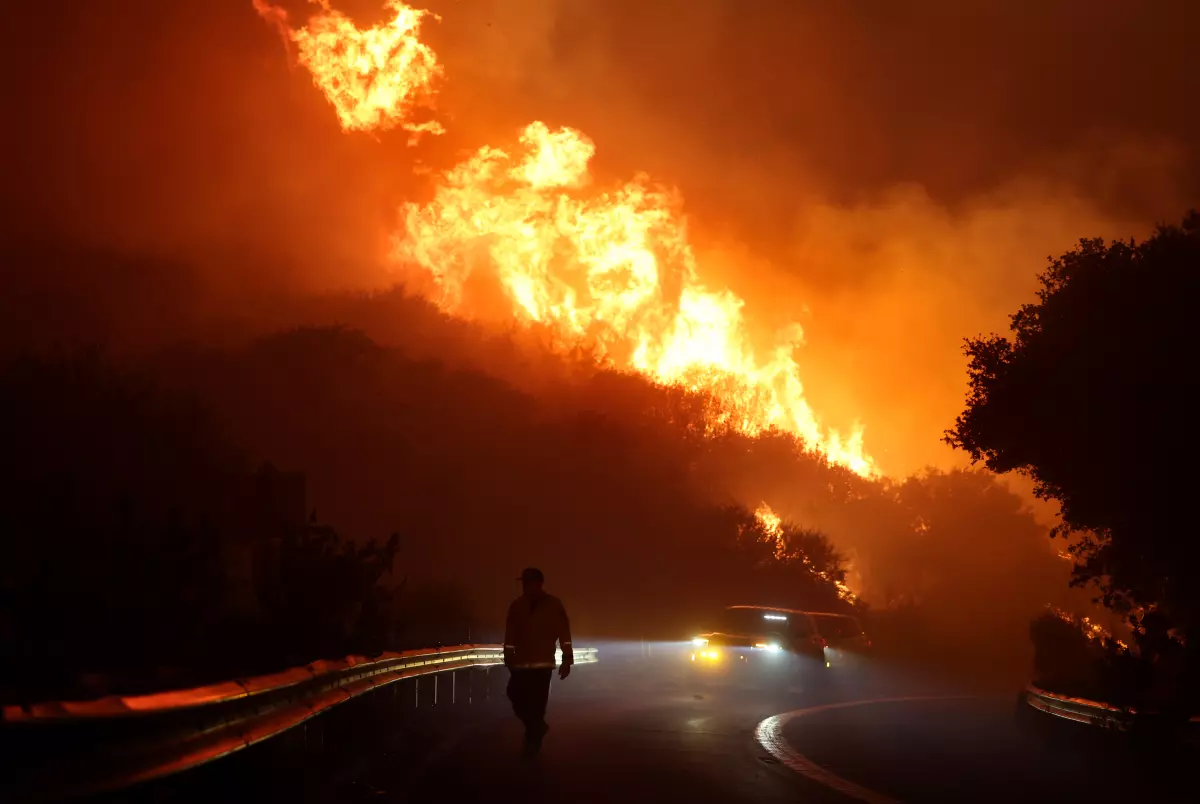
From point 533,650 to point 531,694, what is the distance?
468mm

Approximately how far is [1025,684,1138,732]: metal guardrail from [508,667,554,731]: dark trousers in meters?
6.08

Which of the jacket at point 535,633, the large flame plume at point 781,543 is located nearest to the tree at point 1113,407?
the jacket at point 535,633

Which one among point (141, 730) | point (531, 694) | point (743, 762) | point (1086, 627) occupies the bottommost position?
point (743, 762)

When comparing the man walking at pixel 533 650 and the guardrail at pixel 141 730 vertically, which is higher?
the man walking at pixel 533 650

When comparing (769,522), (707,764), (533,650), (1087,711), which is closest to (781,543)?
(769,522)

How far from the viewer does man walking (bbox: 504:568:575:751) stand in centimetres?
1352

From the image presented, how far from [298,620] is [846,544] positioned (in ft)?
247

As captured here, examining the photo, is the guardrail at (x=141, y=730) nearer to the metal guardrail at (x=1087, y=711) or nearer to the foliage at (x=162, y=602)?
the foliage at (x=162, y=602)

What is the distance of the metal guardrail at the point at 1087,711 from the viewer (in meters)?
13.2

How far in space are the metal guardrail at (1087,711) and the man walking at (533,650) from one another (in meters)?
5.84

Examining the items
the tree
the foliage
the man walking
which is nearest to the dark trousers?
the man walking

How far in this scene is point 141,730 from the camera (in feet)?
19.8

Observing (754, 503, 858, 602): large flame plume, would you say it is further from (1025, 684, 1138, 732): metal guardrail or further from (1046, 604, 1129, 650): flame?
(1025, 684, 1138, 732): metal guardrail

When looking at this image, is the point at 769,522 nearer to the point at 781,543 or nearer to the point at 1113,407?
the point at 781,543
